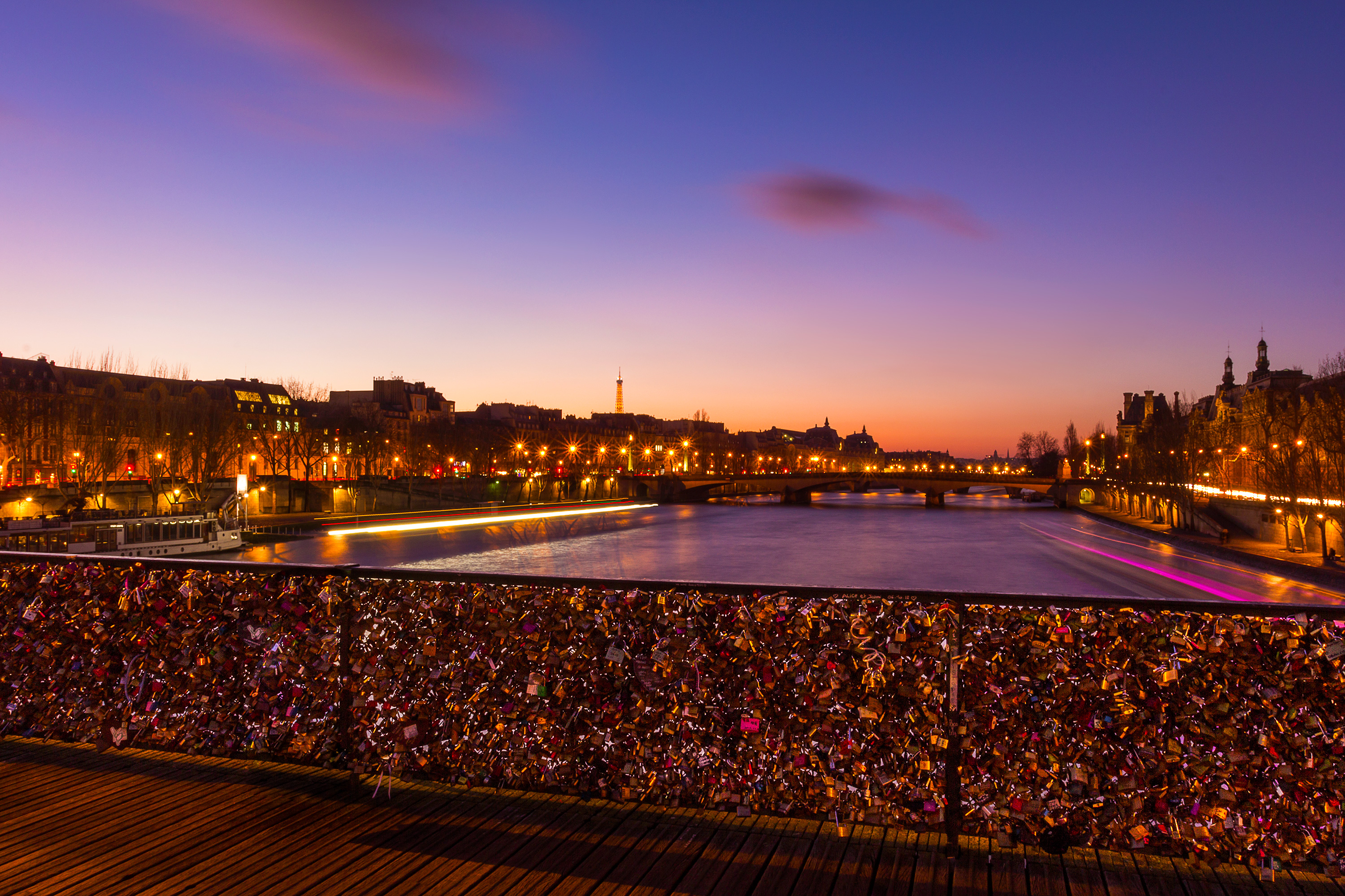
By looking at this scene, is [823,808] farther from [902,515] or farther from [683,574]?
[902,515]

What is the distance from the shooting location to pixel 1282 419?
6406cm

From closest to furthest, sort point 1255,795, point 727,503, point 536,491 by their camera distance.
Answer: point 1255,795 < point 536,491 < point 727,503


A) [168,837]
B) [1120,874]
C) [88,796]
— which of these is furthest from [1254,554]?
[88,796]

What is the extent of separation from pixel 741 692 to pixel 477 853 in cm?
182

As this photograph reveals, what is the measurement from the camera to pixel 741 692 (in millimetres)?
5176

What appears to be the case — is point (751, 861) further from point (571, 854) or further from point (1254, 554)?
point (1254, 554)

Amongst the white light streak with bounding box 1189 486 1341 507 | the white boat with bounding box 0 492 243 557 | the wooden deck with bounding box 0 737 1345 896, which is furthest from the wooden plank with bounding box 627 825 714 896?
the white light streak with bounding box 1189 486 1341 507

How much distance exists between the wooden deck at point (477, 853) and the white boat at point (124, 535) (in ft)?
125

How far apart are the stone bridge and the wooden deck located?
11183cm

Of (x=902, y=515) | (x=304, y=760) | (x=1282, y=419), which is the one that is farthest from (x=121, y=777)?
(x=902, y=515)

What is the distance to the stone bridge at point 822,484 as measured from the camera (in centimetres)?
11581

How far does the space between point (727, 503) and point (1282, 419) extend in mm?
72524

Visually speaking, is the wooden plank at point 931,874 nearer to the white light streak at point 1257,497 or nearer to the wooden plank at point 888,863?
the wooden plank at point 888,863

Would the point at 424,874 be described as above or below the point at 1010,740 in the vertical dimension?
below
